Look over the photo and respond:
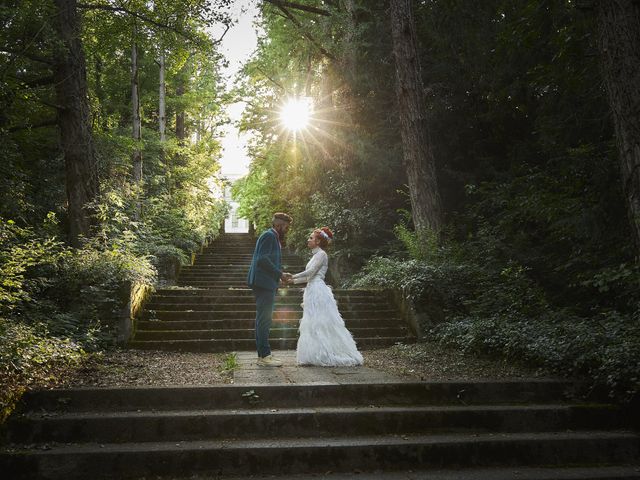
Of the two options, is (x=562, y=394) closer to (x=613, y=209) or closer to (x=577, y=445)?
(x=577, y=445)

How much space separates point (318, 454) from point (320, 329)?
2.67 meters

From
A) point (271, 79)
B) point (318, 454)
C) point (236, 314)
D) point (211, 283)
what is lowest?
point (318, 454)

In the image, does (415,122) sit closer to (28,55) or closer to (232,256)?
(28,55)

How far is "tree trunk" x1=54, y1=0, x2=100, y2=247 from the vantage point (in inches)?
428

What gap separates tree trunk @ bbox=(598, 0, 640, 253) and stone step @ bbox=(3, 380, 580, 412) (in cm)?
252

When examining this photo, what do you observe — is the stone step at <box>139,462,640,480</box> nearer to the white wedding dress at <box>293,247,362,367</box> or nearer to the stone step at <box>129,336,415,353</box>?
the white wedding dress at <box>293,247,362,367</box>

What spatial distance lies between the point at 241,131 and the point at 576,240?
13163 millimetres

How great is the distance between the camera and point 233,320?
9.55 metres

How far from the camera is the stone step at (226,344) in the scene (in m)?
8.38

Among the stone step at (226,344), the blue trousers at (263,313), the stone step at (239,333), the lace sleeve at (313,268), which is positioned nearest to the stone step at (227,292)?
the stone step at (239,333)

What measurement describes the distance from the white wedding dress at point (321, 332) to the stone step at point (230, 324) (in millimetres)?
2575

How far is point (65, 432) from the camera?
4461 millimetres

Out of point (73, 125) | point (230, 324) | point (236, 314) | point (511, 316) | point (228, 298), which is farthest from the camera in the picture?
point (73, 125)

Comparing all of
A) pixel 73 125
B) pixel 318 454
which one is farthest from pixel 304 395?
pixel 73 125
